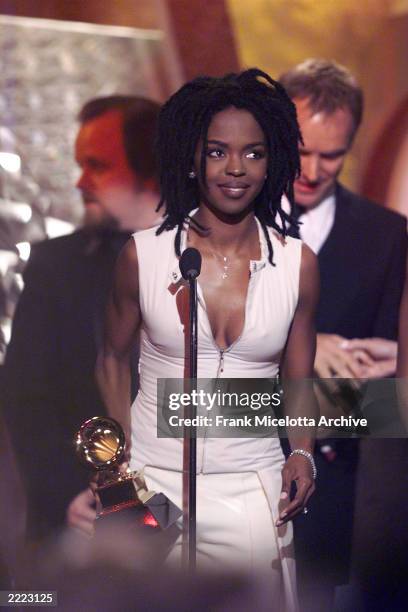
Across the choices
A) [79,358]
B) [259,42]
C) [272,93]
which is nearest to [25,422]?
[79,358]

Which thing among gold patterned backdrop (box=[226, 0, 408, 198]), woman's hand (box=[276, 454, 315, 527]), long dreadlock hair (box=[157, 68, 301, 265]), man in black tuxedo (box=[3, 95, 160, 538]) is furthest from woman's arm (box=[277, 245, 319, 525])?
gold patterned backdrop (box=[226, 0, 408, 198])

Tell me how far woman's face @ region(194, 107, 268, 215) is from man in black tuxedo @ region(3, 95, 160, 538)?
465 mm

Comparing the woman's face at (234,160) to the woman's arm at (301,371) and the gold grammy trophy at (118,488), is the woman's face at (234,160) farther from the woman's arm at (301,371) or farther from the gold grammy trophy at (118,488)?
the gold grammy trophy at (118,488)

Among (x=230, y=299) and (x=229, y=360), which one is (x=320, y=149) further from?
(x=229, y=360)

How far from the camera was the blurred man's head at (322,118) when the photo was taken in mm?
2369

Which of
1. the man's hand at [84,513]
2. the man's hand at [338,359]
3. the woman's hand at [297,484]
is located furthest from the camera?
the man's hand at [338,359]

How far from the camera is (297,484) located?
6.34 feet

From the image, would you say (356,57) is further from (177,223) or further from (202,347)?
(202,347)

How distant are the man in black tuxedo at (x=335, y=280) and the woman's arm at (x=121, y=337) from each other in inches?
21.8

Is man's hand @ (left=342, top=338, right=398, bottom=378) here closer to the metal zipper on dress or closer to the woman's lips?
the metal zipper on dress

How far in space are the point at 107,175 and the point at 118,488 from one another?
0.89 meters

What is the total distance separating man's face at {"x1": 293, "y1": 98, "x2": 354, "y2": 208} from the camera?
93.0 inches

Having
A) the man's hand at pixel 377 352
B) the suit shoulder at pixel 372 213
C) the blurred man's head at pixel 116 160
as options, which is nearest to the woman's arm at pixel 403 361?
the man's hand at pixel 377 352

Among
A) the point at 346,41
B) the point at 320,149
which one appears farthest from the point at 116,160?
the point at 346,41
